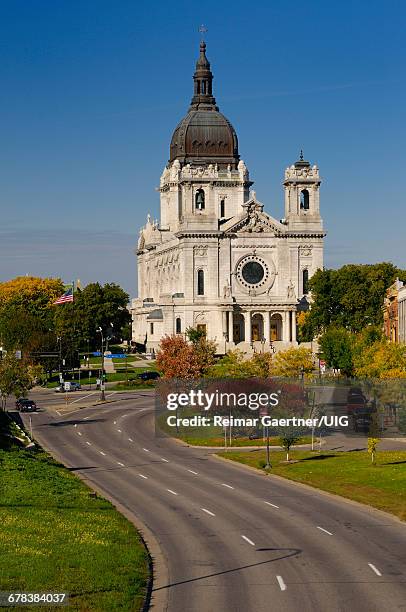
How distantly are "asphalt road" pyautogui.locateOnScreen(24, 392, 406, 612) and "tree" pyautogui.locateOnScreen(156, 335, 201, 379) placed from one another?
33.5 meters

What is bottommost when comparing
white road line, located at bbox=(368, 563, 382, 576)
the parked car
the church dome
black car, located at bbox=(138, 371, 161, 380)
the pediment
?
white road line, located at bbox=(368, 563, 382, 576)

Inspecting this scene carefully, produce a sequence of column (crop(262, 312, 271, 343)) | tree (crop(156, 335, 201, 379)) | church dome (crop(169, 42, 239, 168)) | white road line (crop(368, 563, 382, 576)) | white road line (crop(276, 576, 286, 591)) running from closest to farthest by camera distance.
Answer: white road line (crop(276, 576, 286, 591)) → white road line (crop(368, 563, 382, 576)) → tree (crop(156, 335, 201, 379)) → column (crop(262, 312, 271, 343)) → church dome (crop(169, 42, 239, 168))

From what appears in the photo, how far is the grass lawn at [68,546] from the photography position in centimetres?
3272

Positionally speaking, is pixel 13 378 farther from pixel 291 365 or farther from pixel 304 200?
pixel 304 200

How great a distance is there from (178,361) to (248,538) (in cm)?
6790

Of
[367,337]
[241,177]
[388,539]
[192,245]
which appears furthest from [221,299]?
[388,539]

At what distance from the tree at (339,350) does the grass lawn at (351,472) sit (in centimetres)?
4411

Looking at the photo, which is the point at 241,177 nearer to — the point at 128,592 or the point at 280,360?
the point at 280,360

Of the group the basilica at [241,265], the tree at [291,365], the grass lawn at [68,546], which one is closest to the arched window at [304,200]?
the basilica at [241,265]

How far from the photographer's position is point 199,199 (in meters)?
180

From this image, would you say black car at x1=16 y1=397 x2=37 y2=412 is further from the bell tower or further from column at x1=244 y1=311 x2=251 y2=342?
the bell tower

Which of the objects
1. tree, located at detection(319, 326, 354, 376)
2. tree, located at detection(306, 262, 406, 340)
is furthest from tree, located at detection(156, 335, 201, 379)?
tree, located at detection(306, 262, 406, 340)

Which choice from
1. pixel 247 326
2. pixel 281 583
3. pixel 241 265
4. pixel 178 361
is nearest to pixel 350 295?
pixel 247 326

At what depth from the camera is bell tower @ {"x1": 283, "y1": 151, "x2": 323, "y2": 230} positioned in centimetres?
17900
